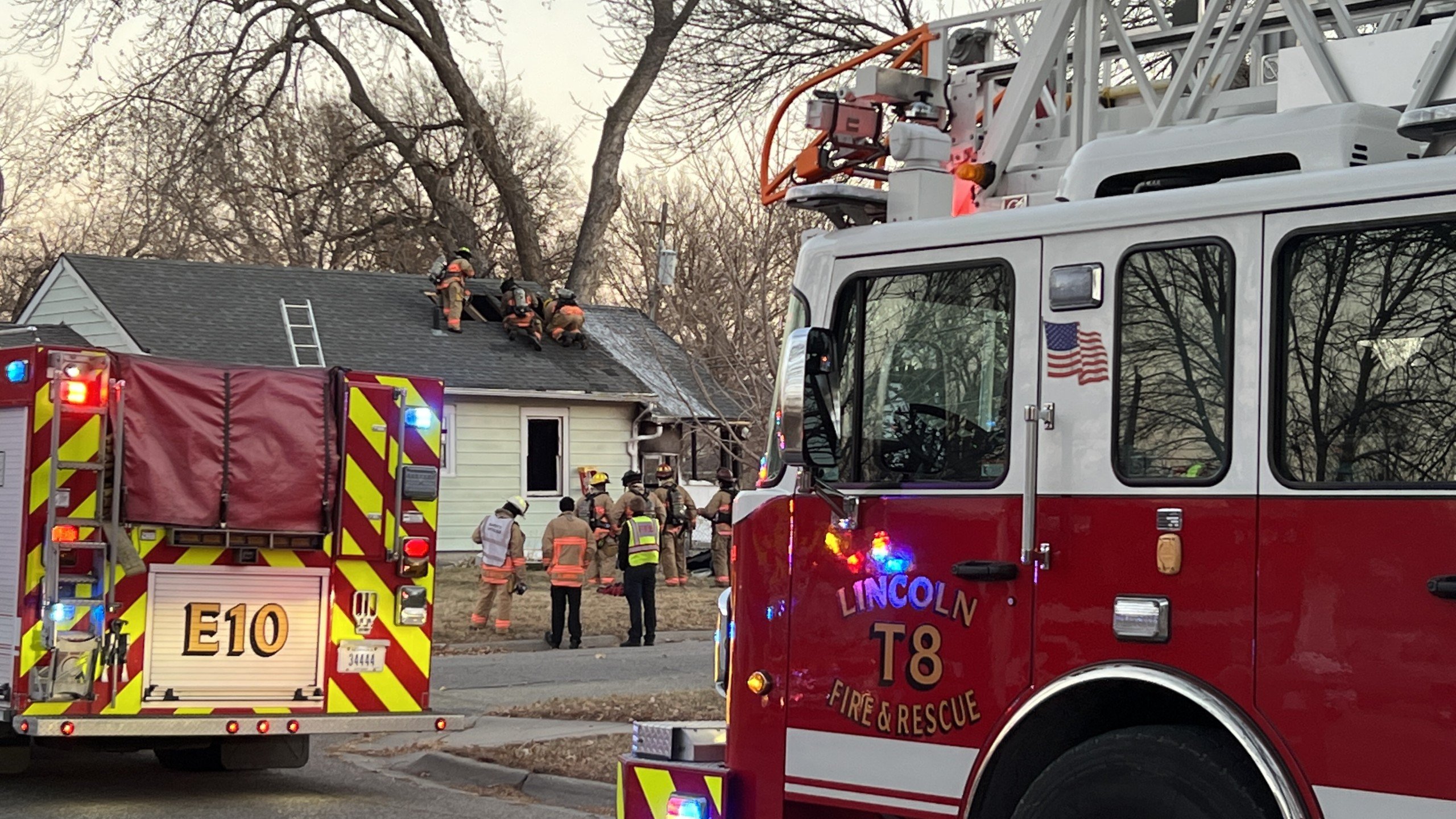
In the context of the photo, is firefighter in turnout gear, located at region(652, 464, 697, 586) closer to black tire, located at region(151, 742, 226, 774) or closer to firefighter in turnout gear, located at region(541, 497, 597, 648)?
firefighter in turnout gear, located at region(541, 497, 597, 648)

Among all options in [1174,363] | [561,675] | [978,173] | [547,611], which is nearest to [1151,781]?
[1174,363]

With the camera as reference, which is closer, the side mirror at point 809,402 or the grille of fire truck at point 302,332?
the side mirror at point 809,402

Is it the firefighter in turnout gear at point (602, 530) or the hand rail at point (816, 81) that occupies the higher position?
the hand rail at point (816, 81)

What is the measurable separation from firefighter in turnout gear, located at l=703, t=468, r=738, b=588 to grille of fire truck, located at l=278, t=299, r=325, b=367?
672 cm

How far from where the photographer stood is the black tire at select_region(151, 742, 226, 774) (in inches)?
418

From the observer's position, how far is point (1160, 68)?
7.70m

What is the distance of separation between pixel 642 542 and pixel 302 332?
12.4 metres

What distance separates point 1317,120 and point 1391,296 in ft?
2.25

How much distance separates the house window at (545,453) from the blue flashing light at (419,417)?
20408 mm

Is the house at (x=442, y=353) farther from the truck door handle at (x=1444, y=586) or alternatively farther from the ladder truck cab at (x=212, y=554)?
the truck door handle at (x=1444, y=586)

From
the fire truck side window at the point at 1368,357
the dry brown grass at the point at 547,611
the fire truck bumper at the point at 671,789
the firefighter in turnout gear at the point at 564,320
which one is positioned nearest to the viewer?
the fire truck side window at the point at 1368,357

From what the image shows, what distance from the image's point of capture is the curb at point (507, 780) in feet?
32.4

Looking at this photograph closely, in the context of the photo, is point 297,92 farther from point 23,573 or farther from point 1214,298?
point 1214,298

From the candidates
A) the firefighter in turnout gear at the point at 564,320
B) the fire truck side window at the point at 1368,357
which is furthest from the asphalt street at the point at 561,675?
the firefighter in turnout gear at the point at 564,320
